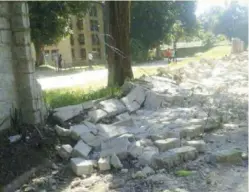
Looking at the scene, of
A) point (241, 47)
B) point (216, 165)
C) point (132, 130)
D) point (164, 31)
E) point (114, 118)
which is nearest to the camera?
point (216, 165)

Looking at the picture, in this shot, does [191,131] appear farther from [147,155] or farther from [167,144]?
[147,155]

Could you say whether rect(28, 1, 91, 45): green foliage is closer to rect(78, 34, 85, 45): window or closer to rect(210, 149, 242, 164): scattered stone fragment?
rect(78, 34, 85, 45): window

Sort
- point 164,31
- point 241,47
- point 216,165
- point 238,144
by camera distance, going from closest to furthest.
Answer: point 216,165 < point 238,144 < point 241,47 < point 164,31

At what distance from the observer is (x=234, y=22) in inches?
2237

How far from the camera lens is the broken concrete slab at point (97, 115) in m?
6.43

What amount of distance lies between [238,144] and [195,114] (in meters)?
1.49

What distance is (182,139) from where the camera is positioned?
5551 millimetres

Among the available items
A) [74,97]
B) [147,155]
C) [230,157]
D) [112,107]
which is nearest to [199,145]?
[230,157]

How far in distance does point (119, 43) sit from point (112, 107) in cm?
344

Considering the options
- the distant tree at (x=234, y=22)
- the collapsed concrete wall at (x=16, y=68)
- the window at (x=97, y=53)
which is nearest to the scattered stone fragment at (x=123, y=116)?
the collapsed concrete wall at (x=16, y=68)

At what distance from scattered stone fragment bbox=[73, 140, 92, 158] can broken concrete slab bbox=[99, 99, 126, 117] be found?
57.0 inches

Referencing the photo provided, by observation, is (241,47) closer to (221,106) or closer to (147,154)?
(221,106)

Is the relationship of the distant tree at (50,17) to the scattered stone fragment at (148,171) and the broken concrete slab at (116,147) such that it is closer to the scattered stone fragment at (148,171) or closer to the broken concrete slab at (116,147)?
the broken concrete slab at (116,147)

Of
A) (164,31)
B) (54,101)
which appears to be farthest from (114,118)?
(164,31)
